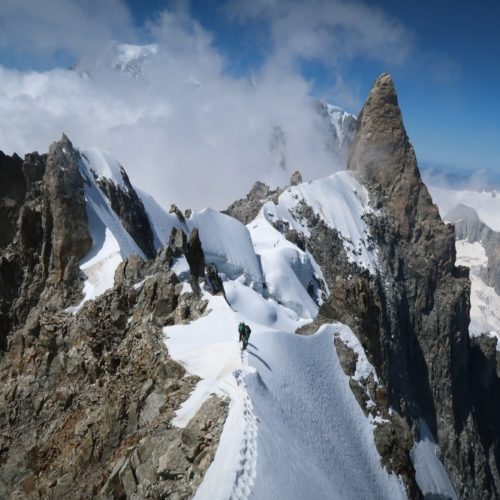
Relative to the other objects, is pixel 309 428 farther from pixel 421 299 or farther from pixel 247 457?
pixel 421 299

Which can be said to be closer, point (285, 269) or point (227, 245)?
point (227, 245)

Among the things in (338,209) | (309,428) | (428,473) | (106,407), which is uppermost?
(338,209)

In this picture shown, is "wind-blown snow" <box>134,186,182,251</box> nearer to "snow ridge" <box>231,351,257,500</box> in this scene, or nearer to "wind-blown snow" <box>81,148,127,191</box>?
"wind-blown snow" <box>81,148,127,191</box>

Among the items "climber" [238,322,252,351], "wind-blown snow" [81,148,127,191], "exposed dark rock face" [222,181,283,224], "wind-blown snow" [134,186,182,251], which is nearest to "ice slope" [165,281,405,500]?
"climber" [238,322,252,351]

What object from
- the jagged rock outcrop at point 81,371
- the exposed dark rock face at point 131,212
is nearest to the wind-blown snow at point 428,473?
the jagged rock outcrop at point 81,371

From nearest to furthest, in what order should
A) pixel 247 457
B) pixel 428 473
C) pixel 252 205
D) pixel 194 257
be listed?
pixel 247 457
pixel 194 257
pixel 428 473
pixel 252 205

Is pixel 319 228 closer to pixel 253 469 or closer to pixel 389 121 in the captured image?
pixel 389 121

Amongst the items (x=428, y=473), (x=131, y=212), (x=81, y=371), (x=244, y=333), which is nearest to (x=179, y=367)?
(x=244, y=333)

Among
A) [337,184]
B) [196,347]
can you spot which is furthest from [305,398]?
[337,184]
